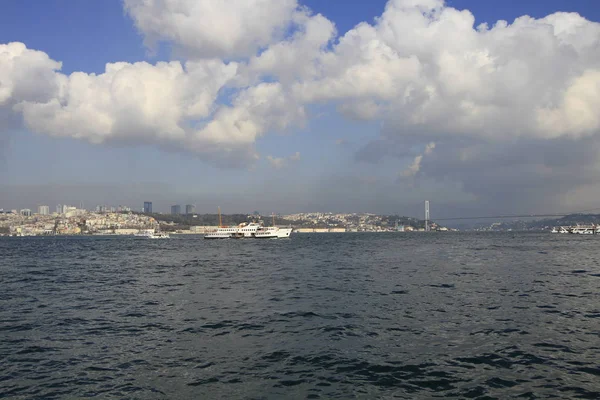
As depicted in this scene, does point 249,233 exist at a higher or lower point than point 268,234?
higher

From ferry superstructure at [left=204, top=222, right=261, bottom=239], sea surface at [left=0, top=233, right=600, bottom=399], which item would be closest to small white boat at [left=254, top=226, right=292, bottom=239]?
ferry superstructure at [left=204, top=222, right=261, bottom=239]

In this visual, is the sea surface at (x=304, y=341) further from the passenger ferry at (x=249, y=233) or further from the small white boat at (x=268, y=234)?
the passenger ferry at (x=249, y=233)

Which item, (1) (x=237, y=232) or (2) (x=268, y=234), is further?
(1) (x=237, y=232)

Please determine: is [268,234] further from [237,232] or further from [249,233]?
[237,232]

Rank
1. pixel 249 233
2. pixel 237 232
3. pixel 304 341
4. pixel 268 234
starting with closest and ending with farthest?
1. pixel 304 341
2. pixel 268 234
3. pixel 249 233
4. pixel 237 232

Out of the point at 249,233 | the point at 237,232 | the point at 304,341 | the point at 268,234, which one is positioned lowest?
the point at 304,341

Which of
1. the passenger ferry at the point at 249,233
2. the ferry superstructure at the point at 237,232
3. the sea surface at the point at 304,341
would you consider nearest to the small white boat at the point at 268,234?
the passenger ferry at the point at 249,233

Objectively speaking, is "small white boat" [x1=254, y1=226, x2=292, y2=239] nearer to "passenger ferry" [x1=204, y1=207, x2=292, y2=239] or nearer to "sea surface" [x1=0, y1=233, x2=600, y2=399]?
"passenger ferry" [x1=204, y1=207, x2=292, y2=239]

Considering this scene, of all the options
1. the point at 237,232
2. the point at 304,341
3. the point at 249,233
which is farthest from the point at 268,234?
the point at 304,341

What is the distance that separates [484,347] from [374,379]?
4336 millimetres

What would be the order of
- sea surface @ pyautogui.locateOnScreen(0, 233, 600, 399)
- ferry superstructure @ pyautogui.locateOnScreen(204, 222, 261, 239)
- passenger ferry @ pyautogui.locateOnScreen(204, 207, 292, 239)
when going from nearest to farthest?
sea surface @ pyautogui.locateOnScreen(0, 233, 600, 399) → passenger ferry @ pyautogui.locateOnScreen(204, 207, 292, 239) → ferry superstructure @ pyautogui.locateOnScreen(204, 222, 261, 239)

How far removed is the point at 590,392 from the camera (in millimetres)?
9609

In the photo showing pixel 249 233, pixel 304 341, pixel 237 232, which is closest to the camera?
pixel 304 341

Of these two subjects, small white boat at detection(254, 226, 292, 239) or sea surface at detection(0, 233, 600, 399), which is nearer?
sea surface at detection(0, 233, 600, 399)
